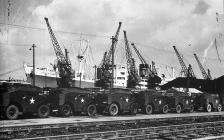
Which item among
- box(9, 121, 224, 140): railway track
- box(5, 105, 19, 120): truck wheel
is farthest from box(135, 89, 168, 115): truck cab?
box(5, 105, 19, 120): truck wheel

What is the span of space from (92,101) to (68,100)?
2463 millimetres

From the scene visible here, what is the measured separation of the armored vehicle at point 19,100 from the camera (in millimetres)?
20266

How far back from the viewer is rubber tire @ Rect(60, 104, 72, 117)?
2367cm

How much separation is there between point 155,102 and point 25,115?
12027 mm

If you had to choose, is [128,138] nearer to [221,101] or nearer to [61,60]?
[221,101]

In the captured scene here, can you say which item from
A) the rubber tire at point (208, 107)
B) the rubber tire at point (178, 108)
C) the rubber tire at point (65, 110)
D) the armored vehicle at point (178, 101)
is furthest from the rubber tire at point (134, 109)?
the rubber tire at point (208, 107)

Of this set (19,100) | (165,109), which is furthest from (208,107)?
(19,100)

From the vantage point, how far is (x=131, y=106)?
28203 mm

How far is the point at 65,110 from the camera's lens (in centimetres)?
2383

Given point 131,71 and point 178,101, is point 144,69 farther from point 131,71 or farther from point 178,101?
point 178,101

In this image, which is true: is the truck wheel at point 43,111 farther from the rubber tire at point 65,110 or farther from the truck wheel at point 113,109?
the truck wheel at point 113,109

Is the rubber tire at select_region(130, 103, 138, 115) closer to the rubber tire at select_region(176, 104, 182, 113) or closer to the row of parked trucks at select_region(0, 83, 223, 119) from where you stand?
the row of parked trucks at select_region(0, 83, 223, 119)

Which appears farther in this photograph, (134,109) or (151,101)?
(151,101)

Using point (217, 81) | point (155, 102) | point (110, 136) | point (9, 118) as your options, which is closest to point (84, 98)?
point (9, 118)
